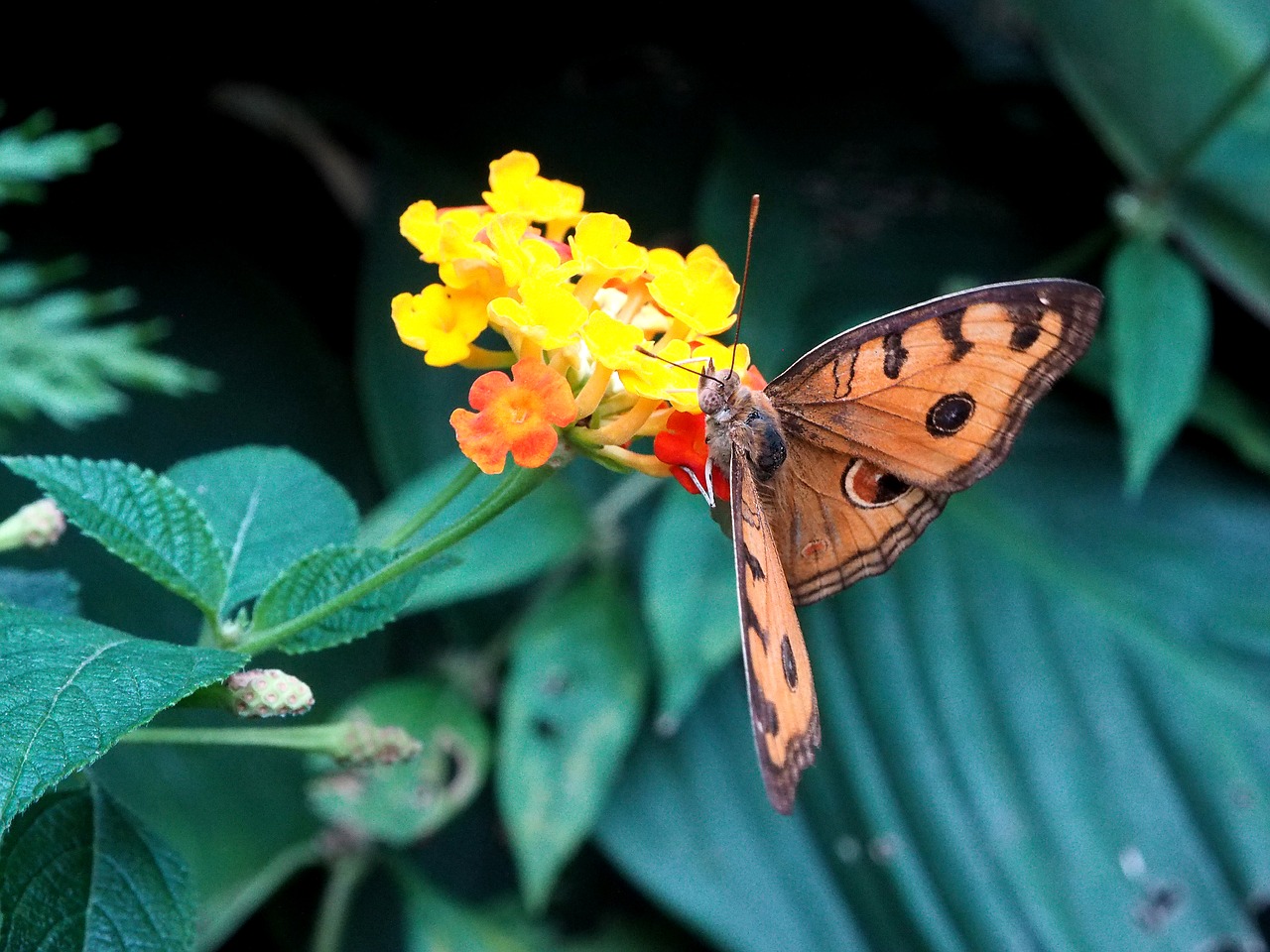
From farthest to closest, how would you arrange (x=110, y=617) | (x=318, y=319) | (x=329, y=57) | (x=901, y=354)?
(x=318, y=319) → (x=329, y=57) → (x=110, y=617) → (x=901, y=354)

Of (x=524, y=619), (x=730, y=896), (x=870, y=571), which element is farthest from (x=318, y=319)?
(x=870, y=571)

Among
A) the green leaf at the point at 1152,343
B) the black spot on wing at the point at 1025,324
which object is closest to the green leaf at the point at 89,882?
the black spot on wing at the point at 1025,324

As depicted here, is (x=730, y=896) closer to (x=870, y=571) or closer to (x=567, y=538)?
(x=567, y=538)

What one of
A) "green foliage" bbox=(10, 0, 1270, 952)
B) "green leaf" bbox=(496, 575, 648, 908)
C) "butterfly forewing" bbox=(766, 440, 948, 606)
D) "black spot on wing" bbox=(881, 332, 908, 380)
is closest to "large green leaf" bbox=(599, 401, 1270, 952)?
"green foliage" bbox=(10, 0, 1270, 952)

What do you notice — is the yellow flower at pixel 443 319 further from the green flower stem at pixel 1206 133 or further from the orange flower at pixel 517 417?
the green flower stem at pixel 1206 133

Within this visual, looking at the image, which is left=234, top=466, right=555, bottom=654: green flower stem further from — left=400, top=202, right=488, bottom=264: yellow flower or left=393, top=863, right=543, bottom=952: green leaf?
left=393, top=863, right=543, bottom=952: green leaf

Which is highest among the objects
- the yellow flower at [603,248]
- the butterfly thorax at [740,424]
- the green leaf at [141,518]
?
the yellow flower at [603,248]

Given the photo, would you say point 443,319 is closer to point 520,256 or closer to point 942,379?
point 520,256
